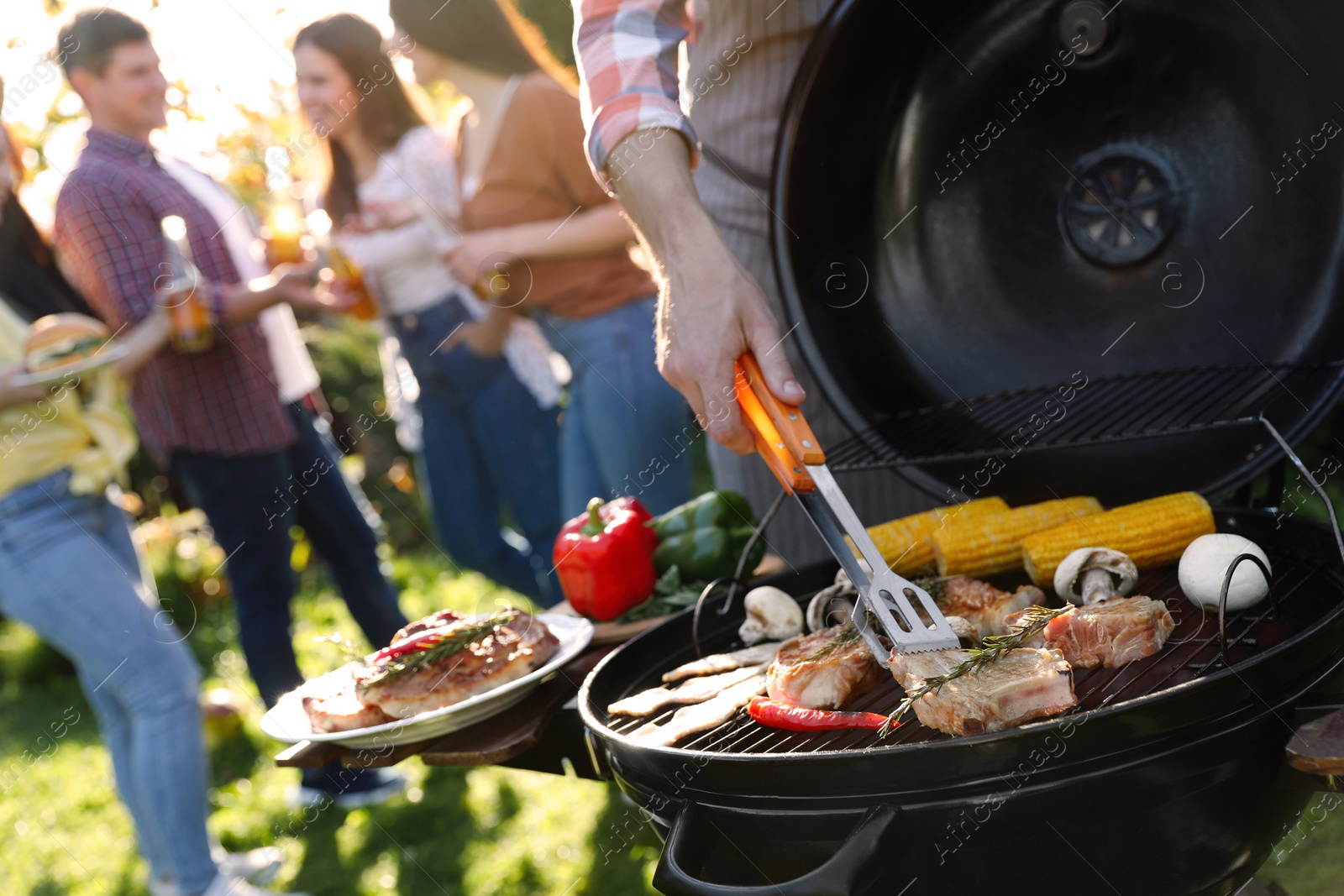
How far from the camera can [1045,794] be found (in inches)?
48.5

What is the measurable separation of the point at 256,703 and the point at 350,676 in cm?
425

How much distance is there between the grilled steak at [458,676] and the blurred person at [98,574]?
1.80 m

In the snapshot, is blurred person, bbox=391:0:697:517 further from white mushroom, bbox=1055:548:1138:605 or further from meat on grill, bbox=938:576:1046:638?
white mushroom, bbox=1055:548:1138:605

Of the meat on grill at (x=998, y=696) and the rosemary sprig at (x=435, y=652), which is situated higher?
the rosemary sprig at (x=435, y=652)

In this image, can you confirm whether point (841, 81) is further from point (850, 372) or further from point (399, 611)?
point (399, 611)

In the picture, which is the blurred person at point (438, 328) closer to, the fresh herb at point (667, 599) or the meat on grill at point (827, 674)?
the fresh herb at point (667, 599)

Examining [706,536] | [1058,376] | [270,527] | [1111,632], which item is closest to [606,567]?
[706,536]

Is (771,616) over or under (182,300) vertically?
under

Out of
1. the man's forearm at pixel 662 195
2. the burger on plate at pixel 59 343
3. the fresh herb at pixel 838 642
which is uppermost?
the burger on plate at pixel 59 343

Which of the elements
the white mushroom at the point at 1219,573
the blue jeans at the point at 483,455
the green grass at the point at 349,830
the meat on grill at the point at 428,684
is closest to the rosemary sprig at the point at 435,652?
the meat on grill at the point at 428,684

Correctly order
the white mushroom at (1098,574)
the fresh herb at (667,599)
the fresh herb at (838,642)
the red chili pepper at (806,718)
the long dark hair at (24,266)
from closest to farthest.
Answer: the red chili pepper at (806,718) → the fresh herb at (838,642) → the white mushroom at (1098,574) → the fresh herb at (667,599) → the long dark hair at (24,266)

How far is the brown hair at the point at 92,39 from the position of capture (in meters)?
3.62

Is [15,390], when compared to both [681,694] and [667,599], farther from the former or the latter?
[681,694]

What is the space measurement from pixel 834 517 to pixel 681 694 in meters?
0.43
